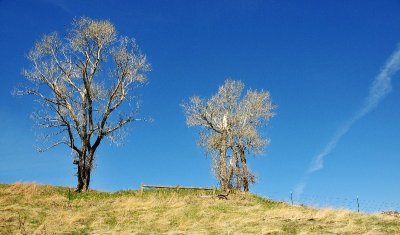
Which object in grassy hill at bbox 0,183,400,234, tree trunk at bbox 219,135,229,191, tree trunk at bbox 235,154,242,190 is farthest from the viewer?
tree trunk at bbox 235,154,242,190

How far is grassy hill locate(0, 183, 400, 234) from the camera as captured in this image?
17892 millimetres

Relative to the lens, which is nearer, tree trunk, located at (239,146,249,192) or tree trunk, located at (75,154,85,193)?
tree trunk, located at (75,154,85,193)

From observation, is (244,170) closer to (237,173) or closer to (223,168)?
(237,173)

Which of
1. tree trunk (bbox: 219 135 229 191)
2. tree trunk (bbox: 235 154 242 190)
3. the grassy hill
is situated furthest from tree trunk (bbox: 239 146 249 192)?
the grassy hill

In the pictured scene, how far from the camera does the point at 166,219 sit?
21.1 meters

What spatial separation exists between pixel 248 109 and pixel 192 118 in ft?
18.8

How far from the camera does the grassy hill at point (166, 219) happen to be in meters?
17.9

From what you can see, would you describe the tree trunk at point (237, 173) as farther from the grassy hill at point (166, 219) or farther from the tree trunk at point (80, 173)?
the tree trunk at point (80, 173)

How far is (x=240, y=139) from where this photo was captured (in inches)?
1722

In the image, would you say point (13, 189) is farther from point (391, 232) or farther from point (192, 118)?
point (391, 232)

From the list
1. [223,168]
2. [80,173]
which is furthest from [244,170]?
[80,173]

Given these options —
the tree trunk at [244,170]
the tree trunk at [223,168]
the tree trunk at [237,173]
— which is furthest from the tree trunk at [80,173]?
the tree trunk at [244,170]

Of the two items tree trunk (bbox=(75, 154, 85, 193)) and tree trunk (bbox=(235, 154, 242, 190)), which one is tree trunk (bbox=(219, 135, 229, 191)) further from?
tree trunk (bbox=(75, 154, 85, 193))

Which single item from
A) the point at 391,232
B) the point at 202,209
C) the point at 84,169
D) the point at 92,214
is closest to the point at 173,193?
the point at 84,169
